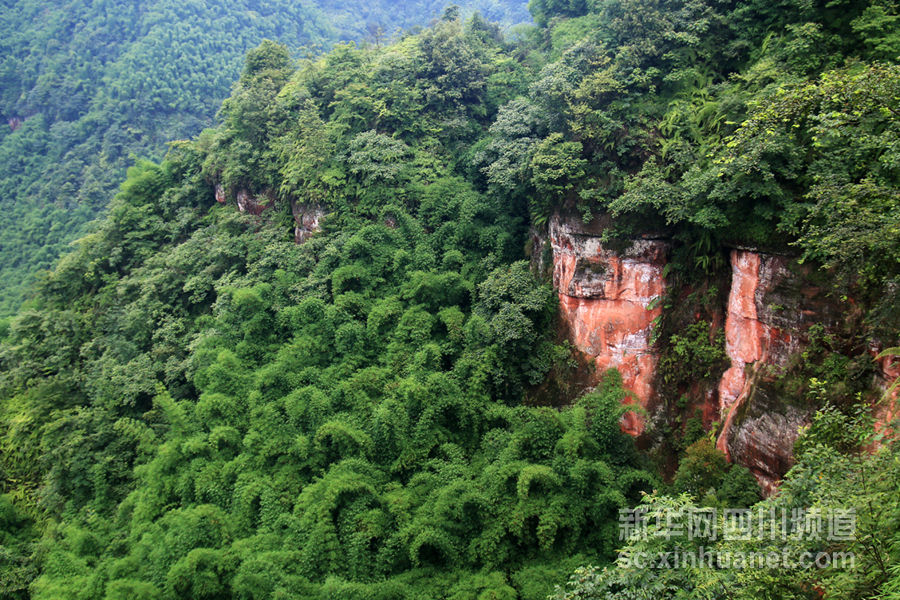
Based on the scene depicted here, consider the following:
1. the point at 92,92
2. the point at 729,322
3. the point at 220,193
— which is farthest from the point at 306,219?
the point at 92,92

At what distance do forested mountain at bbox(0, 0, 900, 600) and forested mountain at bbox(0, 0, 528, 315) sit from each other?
19.6 metres

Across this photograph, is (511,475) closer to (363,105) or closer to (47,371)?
(363,105)

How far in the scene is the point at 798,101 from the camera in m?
8.16

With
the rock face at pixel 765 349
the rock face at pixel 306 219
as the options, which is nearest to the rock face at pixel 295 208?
the rock face at pixel 306 219

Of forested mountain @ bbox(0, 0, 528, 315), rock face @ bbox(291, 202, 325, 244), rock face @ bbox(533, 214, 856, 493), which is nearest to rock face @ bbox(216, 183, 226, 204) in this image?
rock face @ bbox(291, 202, 325, 244)

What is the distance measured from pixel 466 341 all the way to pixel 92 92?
4226cm

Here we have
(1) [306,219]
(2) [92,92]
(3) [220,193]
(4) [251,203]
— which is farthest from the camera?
(2) [92,92]

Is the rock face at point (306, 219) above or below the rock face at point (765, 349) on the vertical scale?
above

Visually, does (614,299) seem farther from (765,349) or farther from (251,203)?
(251,203)

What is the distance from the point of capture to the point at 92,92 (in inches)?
1585

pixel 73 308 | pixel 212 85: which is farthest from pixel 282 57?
pixel 212 85

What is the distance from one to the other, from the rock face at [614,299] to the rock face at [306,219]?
808 cm

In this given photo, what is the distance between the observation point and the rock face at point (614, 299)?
1143 centimetres

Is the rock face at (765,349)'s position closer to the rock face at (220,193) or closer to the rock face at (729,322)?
the rock face at (729,322)
